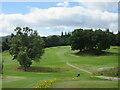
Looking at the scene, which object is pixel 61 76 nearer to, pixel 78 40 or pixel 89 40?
pixel 78 40

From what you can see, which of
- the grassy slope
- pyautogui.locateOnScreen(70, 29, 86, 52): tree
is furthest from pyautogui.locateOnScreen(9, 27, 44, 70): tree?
pyautogui.locateOnScreen(70, 29, 86, 52): tree

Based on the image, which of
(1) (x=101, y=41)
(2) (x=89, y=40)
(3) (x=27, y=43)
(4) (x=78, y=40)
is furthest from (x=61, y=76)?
(2) (x=89, y=40)

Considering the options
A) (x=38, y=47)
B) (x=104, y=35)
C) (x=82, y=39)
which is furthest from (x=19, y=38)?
(x=104, y=35)

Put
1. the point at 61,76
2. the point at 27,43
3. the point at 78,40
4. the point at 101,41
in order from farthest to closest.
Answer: the point at 78,40
the point at 101,41
the point at 27,43
the point at 61,76

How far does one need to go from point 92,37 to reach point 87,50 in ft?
28.3

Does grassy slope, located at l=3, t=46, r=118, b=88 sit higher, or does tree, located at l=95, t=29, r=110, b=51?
tree, located at l=95, t=29, r=110, b=51

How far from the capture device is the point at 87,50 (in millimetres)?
101750

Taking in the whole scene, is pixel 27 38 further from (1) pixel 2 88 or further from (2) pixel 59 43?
(2) pixel 59 43

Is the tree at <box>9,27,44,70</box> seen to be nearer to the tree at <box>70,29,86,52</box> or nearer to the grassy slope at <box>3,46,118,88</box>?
the grassy slope at <box>3,46,118,88</box>

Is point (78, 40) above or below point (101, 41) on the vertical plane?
above

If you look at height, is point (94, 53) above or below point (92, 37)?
below

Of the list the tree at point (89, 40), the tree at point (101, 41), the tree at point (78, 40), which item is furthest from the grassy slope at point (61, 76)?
the tree at point (78, 40)

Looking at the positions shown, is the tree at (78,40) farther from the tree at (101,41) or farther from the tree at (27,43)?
the tree at (27,43)

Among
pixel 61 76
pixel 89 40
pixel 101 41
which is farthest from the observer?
pixel 89 40
